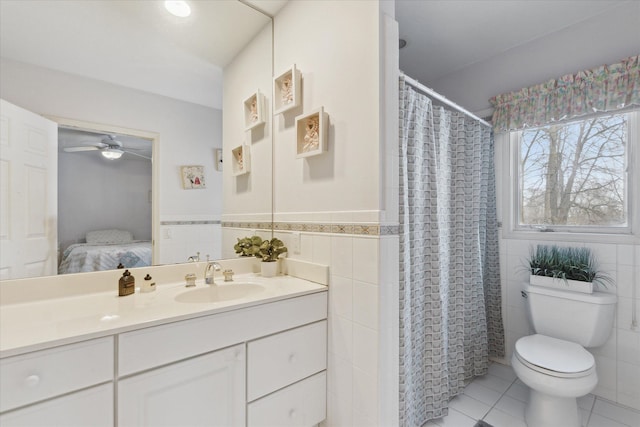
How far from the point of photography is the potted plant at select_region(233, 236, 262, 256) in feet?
5.46

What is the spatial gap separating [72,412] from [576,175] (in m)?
2.86

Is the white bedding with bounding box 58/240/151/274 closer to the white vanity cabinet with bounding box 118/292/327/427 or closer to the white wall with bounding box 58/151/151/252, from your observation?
the white wall with bounding box 58/151/151/252

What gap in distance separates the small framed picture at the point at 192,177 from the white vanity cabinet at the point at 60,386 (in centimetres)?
89

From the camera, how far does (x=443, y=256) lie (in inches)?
67.1

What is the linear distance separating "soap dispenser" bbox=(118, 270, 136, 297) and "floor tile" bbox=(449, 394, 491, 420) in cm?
191

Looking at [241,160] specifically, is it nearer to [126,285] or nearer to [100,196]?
[100,196]

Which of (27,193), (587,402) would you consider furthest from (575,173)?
(27,193)

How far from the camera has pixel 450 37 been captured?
2021 mm

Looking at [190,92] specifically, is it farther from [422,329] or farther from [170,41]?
[422,329]

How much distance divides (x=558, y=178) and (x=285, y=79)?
6.60ft

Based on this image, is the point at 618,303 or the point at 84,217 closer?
the point at 84,217

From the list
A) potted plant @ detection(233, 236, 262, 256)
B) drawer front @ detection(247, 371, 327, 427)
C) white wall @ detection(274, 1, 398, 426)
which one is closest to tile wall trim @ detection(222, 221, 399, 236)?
white wall @ detection(274, 1, 398, 426)

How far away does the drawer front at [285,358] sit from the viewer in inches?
45.9

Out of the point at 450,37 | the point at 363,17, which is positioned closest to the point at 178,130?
the point at 363,17
